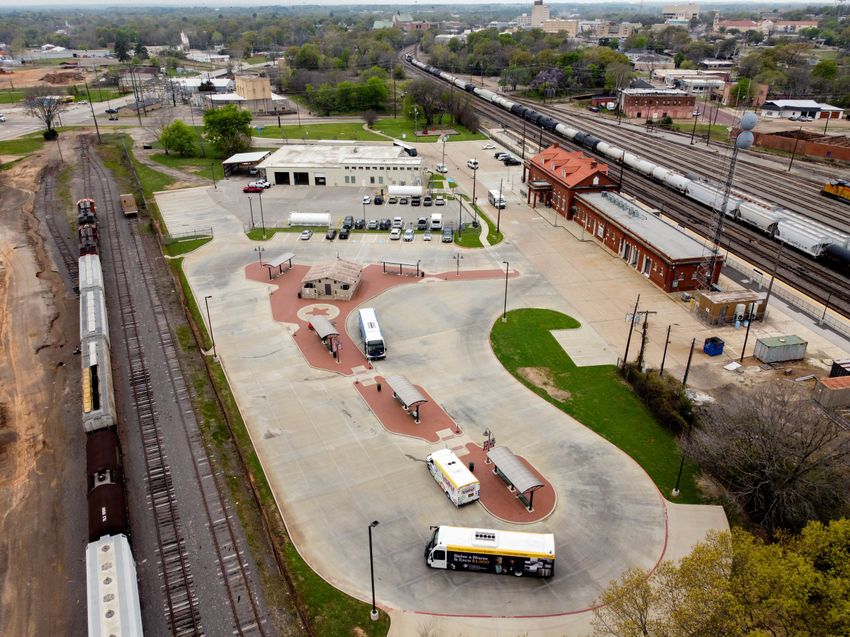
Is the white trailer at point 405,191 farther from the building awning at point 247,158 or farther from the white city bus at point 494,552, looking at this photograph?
the white city bus at point 494,552

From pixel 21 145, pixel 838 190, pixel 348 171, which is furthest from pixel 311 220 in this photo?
pixel 21 145

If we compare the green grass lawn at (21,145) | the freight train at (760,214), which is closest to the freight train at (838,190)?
the freight train at (760,214)

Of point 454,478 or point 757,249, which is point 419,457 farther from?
point 757,249

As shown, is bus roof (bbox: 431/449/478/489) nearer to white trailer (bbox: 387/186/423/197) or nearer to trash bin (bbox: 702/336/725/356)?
trash bin (bbox: 702/336/725/356)

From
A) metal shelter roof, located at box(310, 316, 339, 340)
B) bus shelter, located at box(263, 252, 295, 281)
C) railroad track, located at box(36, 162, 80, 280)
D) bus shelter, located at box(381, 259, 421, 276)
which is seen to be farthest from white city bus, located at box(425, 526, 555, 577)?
railroad track, located at box(36, 162, 80, 280)

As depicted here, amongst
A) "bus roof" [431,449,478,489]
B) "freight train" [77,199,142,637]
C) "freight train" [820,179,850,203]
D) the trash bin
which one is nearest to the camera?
"freight train" [77,199,142,637]
